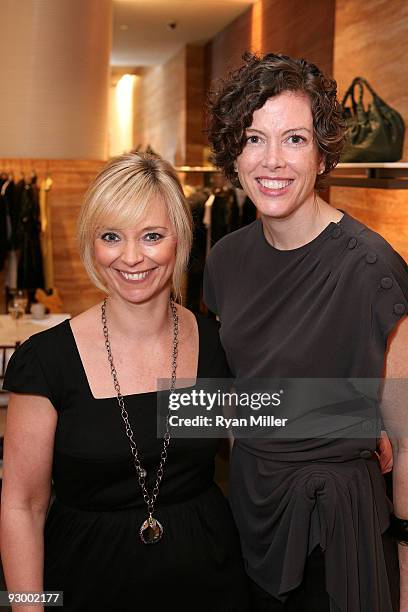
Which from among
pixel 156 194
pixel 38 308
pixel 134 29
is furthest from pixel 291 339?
pixel 134 29

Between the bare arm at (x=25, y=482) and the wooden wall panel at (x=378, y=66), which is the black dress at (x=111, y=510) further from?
the wooden wall panel at (x=378, y=66)

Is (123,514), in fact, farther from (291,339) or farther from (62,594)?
(291,339)

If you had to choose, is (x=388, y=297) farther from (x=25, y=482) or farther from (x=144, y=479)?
(x=25, y=482)

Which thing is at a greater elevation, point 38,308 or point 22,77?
point 22,77

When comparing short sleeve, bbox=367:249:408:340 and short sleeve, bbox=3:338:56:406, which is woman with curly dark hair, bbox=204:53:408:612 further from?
short sleeve, bbox=3:338:56:406

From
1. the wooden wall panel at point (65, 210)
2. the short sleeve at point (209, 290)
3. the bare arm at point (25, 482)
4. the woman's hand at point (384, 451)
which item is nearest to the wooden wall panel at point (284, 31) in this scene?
the wooden wall panel at point (65, 210)

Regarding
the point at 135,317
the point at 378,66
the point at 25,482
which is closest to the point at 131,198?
the point at 135,317

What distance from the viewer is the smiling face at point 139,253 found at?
1.44m

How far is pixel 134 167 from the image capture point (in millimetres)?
1456

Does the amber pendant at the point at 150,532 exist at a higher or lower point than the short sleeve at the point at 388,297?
lower

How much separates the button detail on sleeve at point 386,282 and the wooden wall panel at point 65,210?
5.62m

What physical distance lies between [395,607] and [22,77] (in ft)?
7.31

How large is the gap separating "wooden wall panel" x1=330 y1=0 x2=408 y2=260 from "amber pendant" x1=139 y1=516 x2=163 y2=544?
198cm

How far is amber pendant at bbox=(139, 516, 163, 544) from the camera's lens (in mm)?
1438
